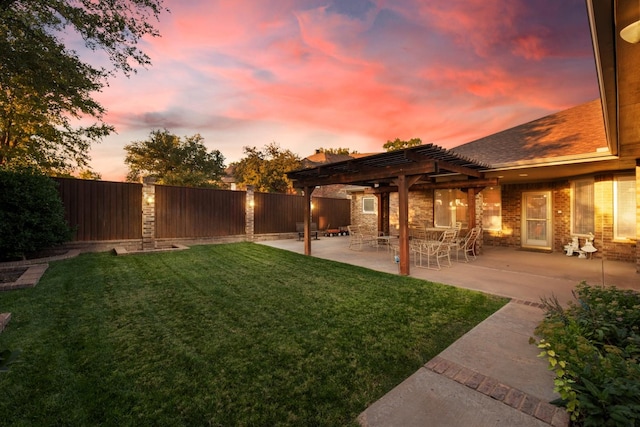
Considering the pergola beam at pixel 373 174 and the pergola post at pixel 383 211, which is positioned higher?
the pergola beam at pixel 373 174

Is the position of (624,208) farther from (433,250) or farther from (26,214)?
(26,214)

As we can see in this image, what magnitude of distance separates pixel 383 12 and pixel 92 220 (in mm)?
11533

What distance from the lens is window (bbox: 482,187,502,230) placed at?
10.7 metres

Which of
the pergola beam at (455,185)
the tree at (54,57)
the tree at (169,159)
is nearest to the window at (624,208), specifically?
the pergola beam at (455,185)

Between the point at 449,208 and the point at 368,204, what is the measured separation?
15.8 feet

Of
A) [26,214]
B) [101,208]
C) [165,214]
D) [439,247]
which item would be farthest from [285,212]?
[26,214]

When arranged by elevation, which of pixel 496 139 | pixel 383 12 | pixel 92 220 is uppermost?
pixel 383 12

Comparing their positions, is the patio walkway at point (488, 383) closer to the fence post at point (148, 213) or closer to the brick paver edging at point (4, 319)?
the brick paver edging at point (4, 319)

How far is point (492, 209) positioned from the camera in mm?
10852

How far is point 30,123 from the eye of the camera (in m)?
10.9

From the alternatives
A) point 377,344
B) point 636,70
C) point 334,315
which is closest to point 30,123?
point 334,315

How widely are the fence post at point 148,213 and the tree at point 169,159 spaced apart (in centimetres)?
1386

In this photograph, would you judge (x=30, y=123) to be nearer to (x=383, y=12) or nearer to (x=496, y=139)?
(x=383, y=12)

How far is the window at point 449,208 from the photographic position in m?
11.1
